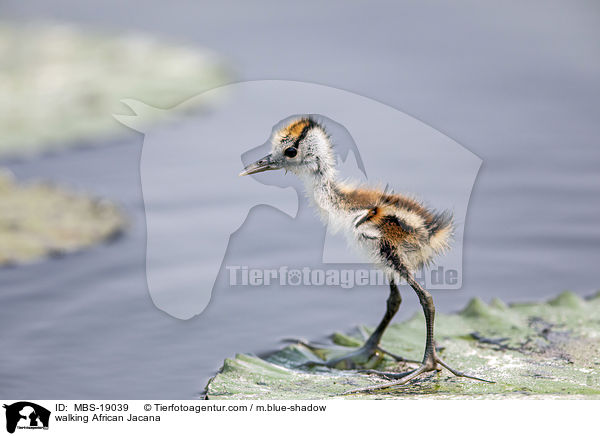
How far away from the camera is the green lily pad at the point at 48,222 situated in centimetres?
484

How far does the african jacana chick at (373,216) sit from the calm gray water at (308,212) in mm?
803

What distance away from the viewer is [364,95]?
646 centimetres

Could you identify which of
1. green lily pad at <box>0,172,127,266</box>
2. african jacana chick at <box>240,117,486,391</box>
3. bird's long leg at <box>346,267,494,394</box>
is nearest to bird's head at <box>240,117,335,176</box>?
african jacana chick at <box>240,117,486,391</box>

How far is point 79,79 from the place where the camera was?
6.79m

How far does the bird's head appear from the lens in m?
3.44

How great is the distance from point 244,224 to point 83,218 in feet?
3.26

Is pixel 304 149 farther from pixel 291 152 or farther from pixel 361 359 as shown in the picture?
pixel 361 359

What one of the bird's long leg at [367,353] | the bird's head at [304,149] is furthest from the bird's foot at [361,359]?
the bird's head at [304,149]

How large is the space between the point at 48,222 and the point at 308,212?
1.60m

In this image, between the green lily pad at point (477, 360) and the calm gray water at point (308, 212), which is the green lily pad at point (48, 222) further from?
the green lily pad at point (477, 360)

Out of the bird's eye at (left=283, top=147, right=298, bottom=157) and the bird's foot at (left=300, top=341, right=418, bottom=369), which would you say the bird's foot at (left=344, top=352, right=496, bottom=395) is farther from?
the bird's eye at (left=283, top=147, right=298, bottom=157)

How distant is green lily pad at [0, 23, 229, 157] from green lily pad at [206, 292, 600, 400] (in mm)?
3181
